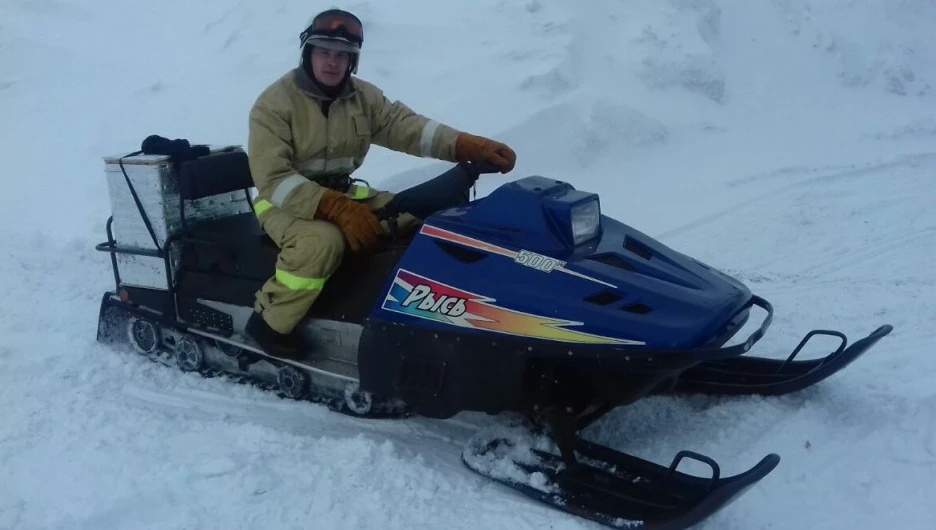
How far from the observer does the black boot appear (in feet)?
12.6

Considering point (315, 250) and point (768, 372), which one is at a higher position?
point (315, 250)

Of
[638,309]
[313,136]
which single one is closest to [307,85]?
[313,136]

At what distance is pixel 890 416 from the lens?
11.2ft

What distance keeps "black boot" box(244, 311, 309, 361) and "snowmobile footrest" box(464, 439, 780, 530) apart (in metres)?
1.11

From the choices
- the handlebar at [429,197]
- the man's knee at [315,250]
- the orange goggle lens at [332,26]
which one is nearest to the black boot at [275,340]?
the man's knee at [315,250]

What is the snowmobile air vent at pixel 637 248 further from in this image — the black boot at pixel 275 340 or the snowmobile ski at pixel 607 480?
the black boot at pixel 275 340

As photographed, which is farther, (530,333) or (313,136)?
(313,136)

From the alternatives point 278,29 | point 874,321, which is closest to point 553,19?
point 278,29

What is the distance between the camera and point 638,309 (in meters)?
2.90

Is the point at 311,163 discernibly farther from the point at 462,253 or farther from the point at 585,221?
the point at 585,221

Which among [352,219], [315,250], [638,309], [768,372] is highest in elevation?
[352,219]

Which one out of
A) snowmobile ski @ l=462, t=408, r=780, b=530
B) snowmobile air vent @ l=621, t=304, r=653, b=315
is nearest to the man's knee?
snowmobile ski @ l=462, t=408, r=780, b=530

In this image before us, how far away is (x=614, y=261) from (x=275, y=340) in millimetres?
1782

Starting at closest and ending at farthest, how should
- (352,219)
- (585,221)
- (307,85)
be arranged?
(585,221), (352,219), (307,85)
